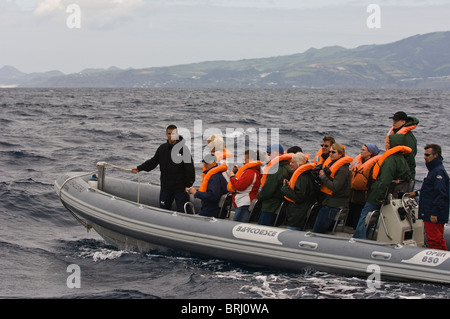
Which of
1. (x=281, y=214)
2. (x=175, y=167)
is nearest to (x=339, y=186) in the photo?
(x=281, y=214)

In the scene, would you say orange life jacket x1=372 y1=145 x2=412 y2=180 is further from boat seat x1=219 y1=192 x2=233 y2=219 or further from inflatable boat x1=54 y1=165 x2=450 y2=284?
boat seat x1=219 y1=192 x2=233 y2=219

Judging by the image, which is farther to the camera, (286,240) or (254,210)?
(254,210)

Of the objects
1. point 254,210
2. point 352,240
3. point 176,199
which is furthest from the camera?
point 176,199

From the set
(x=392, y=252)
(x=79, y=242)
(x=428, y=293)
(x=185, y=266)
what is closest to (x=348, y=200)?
(x=392, y=252)

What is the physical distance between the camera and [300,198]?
22.5 feet

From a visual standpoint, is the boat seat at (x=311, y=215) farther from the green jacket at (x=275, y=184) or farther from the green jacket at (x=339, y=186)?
the green jacket at (x=275, y=184)

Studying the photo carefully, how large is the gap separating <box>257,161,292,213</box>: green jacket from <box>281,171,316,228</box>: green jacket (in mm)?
189

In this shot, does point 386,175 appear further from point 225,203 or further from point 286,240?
point 225,203

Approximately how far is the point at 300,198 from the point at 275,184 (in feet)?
1.31

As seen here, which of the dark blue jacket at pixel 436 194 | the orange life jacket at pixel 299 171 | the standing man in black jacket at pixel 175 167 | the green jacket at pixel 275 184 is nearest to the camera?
the dark blue jacket at pixel 436 194

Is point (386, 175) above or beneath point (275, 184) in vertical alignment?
above

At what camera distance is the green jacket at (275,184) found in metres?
7.02

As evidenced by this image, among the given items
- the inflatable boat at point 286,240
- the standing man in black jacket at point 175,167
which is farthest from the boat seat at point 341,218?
the standing man in black jacket at point 175,167
